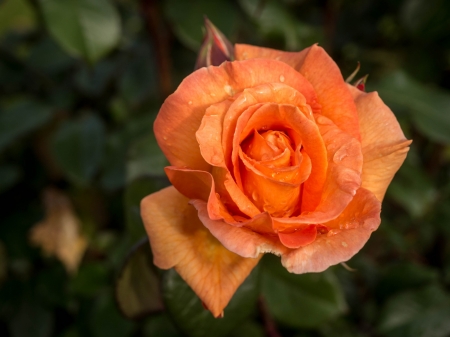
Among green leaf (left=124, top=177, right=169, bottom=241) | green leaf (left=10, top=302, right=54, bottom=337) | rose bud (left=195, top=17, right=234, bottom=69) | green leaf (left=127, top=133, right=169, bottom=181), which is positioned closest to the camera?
rose bud (left=195, top=17, right=234, bottom=69)

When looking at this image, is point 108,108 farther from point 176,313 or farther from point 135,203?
point 176,313

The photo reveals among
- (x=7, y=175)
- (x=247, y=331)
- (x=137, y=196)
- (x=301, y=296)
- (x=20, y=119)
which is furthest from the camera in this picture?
(x=7, y=175)

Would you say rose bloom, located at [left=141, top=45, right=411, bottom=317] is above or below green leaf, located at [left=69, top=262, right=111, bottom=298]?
above

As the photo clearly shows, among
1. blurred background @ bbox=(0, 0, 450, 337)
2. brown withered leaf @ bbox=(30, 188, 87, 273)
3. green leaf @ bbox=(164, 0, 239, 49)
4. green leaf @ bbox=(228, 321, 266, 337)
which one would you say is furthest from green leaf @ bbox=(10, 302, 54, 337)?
green leaf @ bbox=(164, 0, 239, 49)

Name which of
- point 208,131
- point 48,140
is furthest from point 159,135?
point 48,140

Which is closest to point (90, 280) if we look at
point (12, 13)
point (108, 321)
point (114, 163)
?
point (108, 321)

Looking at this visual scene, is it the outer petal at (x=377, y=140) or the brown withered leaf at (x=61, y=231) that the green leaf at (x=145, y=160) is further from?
the brown withered leaf at (x=61, y=231)

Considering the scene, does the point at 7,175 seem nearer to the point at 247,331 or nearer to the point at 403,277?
the point at 247,331

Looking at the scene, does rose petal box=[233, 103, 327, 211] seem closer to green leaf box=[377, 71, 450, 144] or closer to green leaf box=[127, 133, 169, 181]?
green leaf box=[127, 133, 169, 181]
